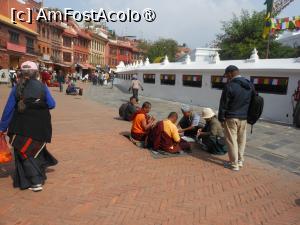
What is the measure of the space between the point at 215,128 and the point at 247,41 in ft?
92.7

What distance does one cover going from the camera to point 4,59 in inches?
1369

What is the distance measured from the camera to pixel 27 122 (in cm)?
434

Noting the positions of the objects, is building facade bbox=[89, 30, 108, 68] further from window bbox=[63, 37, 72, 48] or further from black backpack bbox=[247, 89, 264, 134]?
black backpack bbox=[247, 89, 264, 134]

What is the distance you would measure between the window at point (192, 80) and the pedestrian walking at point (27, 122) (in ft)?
41.5

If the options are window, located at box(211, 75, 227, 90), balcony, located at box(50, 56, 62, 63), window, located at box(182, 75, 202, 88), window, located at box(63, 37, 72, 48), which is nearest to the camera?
window, located at box(211, 75, 227, 90)

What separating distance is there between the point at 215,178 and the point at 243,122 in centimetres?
123

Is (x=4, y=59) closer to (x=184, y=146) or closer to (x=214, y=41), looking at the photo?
(x=214, y=41)

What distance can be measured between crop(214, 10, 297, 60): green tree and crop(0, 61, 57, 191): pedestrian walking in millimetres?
29909

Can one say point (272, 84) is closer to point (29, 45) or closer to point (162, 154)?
point (162, 154)

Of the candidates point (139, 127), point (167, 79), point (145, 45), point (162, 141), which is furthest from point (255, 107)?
point (145, 45)

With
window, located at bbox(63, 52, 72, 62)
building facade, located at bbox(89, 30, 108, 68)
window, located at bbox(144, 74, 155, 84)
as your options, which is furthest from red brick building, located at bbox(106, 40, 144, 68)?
window, located at bbox(144, 74, 155, 84)

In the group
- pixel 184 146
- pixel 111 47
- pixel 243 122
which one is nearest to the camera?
pixel 243 122

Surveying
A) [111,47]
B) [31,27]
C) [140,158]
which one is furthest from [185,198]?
[111,47]

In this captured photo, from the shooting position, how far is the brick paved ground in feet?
12.9
